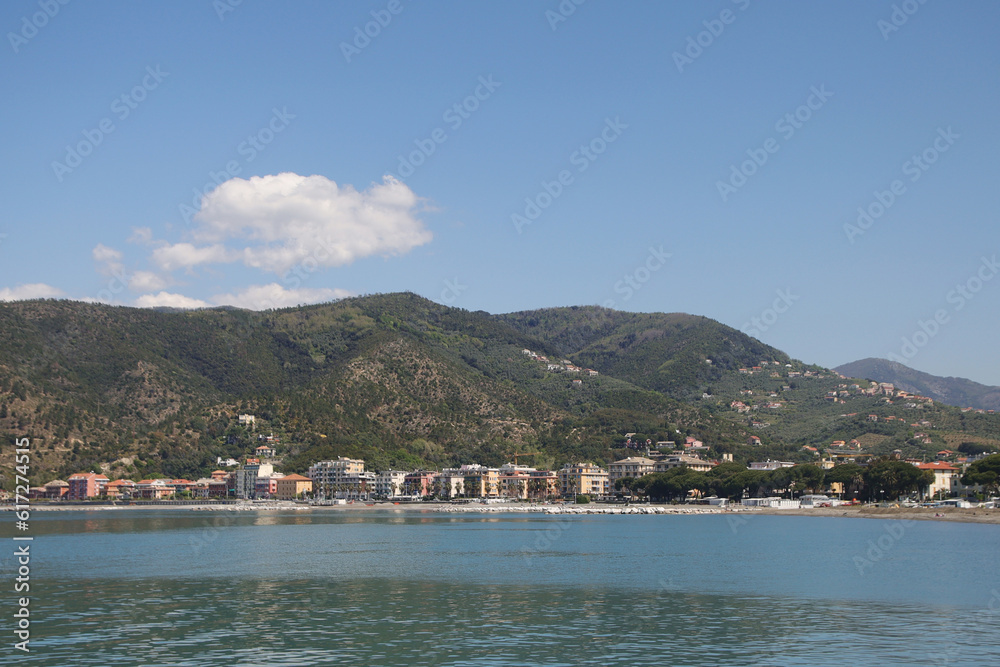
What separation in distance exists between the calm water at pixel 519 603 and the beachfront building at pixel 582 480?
10189cm

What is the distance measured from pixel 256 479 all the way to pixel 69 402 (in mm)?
37737

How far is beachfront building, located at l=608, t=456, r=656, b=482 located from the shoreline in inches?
1134

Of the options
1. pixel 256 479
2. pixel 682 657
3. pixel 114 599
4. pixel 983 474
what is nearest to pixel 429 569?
pixel 114 599

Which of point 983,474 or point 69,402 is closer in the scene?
point 983,474

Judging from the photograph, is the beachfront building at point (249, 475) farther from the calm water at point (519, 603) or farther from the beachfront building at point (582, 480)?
the calm water at point (519, 603)

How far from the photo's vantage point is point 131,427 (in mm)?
181875

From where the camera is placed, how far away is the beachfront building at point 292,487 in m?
167

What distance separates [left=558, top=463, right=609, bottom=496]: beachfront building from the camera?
546ft

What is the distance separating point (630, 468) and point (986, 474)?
77.2 meters

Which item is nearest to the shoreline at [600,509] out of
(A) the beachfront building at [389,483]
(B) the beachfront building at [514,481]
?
(A) the beachfront building at [389,483]

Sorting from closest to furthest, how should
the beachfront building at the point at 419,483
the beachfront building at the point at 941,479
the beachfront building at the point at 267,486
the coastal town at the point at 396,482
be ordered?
the beachfront building at the point at 941,479 < the coastal town at the point at 396,482 < the beachfront building at the point at 267,486 < the beachfront building at the point at 419,483

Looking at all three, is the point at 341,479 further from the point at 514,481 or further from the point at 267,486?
the point at 514,481

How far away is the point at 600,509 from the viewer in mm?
127625

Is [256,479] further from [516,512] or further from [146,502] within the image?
[516,512]
